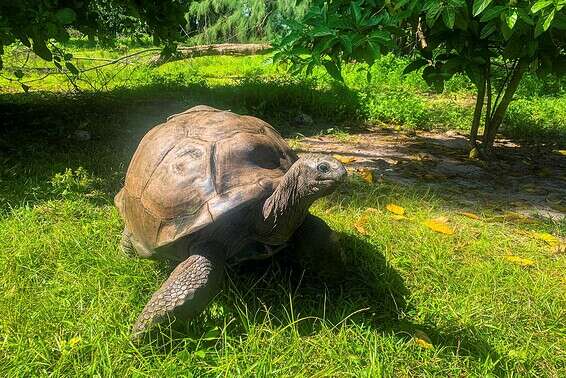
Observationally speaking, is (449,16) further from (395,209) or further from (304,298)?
(304,298)

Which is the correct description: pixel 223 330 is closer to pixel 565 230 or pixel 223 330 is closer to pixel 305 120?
pixel 565 230

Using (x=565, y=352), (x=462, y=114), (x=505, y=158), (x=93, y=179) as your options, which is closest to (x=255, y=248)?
(x=565, y=352)

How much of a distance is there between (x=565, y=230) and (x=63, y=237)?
325 cm

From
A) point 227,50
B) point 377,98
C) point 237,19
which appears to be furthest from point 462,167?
point 237,19

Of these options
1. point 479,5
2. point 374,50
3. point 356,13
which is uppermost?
point 479,5

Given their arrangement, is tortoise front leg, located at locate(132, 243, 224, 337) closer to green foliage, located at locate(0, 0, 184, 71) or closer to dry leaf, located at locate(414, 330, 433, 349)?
dry leaf, located at locate(414, 330, 433, 349)

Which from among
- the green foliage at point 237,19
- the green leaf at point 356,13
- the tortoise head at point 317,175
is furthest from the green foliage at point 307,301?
the green foliage at point 237,19

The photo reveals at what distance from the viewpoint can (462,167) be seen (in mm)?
4910

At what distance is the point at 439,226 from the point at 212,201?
168 centimetres

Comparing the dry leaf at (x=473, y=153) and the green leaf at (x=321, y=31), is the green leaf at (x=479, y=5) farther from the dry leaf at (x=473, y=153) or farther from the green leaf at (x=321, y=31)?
the dry leaf at (x=473, y=153)

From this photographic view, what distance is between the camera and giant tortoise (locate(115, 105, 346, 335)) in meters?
2.20

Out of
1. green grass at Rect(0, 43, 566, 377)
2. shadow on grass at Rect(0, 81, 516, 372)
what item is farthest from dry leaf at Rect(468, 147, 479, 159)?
shadow on grass at Rect(0, 81, 516, 372)

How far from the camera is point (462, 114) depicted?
23.0 ft

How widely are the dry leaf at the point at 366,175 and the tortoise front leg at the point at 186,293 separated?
219cm
